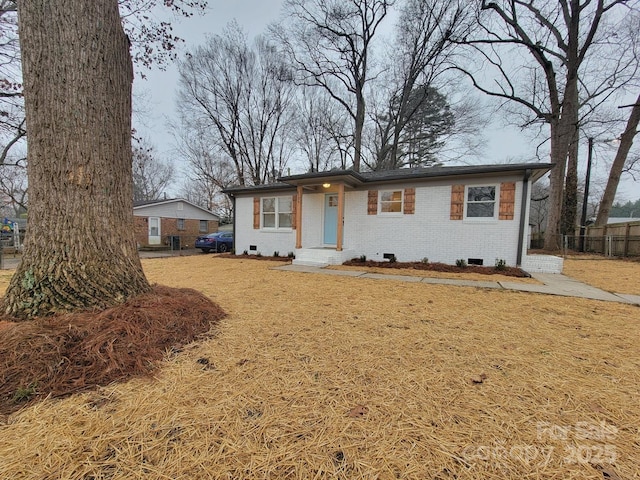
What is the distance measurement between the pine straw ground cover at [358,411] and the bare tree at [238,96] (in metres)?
19.4

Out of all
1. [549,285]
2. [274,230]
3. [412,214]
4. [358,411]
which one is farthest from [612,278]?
[274,230]

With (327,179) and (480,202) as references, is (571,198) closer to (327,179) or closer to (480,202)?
(480,202)

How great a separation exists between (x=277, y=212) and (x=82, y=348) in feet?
29.7

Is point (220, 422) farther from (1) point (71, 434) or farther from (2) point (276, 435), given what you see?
(1) point (71, 434)

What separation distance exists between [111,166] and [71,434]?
2.40 m

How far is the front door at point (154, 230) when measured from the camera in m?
18.5

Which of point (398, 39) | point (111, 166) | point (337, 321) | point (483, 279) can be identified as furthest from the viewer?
point (398, 39)

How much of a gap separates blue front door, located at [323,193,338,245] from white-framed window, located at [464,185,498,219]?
4.26 m

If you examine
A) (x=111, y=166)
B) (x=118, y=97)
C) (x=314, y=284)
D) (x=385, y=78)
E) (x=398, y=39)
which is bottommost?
(x=314, y=284)

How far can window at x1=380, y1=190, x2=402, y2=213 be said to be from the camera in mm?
8945

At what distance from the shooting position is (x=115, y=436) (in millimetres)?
1369

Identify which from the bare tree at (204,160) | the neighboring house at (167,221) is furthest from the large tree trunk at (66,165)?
the bare tree at (204,160)

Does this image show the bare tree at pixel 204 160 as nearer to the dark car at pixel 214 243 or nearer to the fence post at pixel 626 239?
the dark car at pixel 214 243

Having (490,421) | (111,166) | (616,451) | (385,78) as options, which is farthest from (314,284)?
(385,78)
